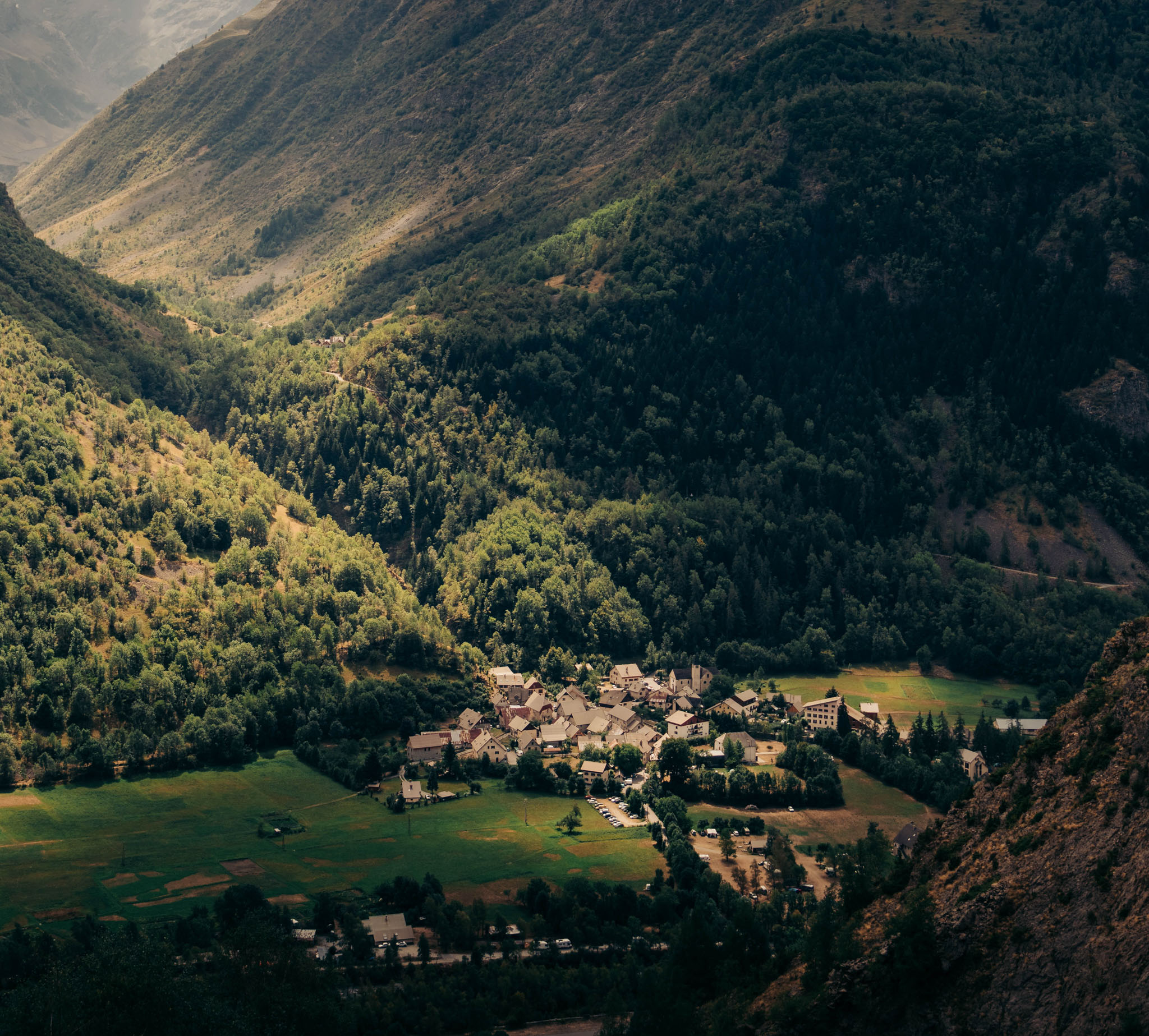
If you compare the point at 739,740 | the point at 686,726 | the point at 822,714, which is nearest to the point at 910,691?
the point at 822,714

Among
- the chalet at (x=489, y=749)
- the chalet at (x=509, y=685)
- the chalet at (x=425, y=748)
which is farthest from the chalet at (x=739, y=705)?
the chalet at (x=425, y=748)

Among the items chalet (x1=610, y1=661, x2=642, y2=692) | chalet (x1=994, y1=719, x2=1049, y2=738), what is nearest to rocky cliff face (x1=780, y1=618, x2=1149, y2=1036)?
chalet (x1=994, y1=719, x2=1049, y2=738)

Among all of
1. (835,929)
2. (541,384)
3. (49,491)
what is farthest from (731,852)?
(541,384)

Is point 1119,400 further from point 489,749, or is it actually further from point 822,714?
point 489,749

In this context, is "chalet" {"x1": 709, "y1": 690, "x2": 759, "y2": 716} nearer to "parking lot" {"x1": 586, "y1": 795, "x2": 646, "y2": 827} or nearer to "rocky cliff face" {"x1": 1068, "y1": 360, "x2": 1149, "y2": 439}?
"parking lot" {"x1": 586, "y1": 795, "x2": 646, "y2": 827}

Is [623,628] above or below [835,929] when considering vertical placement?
below

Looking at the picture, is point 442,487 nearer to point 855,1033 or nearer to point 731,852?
point 731,852

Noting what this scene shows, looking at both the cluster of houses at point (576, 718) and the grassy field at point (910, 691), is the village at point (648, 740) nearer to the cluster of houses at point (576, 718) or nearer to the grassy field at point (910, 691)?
the cluster of houses at point (576, 718)
